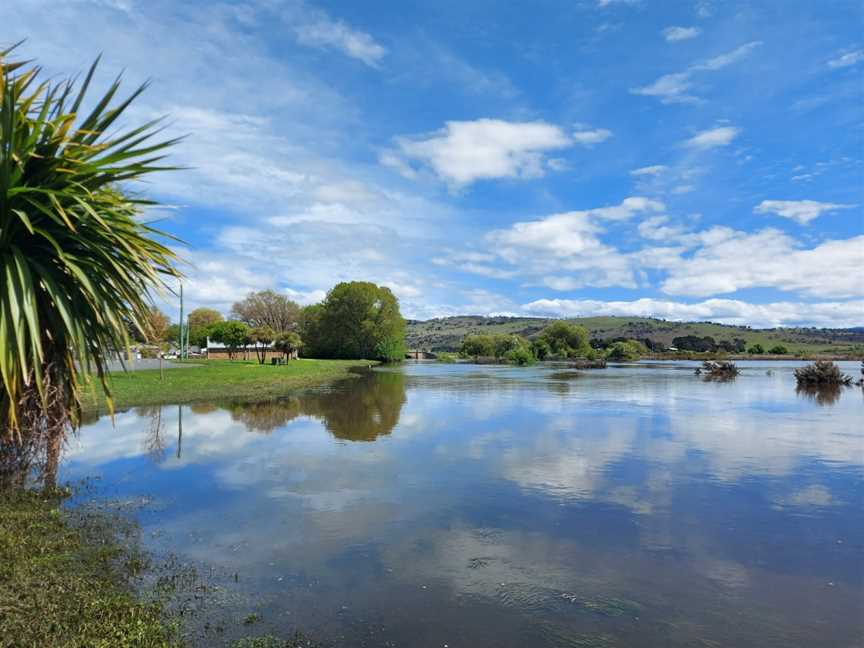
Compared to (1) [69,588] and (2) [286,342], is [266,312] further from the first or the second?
(1) [69,588]

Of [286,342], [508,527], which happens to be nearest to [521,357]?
[286,342]

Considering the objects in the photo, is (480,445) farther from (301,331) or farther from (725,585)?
(301,331)

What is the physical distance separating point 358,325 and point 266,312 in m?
30.0

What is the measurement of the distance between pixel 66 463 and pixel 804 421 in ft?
94.3

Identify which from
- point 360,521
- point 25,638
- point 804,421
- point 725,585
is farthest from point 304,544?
point 804,421

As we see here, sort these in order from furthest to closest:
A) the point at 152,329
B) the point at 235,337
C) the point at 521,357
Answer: the point at 521,357
the point at 235,337
the point at 152,329

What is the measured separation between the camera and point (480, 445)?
18.1 metres

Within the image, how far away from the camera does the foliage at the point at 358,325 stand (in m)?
101

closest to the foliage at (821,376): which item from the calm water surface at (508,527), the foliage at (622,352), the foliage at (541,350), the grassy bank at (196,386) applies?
the calm water surface at (508,527)

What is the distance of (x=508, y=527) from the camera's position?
988 cm

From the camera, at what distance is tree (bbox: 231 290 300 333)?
393 feet

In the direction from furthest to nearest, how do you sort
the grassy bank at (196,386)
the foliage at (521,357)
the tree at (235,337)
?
the foliage at (521,357) → the tree at (235,337) → the grassy bank at (196,386)

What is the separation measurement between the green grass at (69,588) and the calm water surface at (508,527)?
31.1 inches

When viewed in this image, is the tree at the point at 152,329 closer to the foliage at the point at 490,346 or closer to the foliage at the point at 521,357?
the foliage at the point at 521,357
